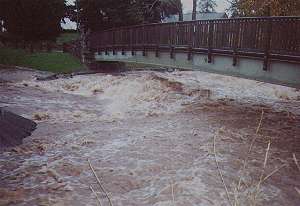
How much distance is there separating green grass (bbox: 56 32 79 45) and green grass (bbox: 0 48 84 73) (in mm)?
5516

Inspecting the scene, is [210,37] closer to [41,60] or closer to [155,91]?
[155,91]

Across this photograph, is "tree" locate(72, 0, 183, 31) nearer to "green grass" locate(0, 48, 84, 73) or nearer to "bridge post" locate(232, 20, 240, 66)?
"green grass" locate(0, 48, 84, 73)

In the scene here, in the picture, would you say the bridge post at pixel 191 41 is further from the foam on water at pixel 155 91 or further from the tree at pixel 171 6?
the tree at pixel 171 6

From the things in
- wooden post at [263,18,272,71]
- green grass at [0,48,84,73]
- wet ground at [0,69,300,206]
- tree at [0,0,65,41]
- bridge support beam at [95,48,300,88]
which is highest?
tree at [0,0,65,41]

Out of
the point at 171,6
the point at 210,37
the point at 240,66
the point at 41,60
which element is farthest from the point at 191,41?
the point at 171,6

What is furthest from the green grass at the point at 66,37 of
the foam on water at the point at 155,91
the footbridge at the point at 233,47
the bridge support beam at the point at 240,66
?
the bridge support beam at the point at 240,66

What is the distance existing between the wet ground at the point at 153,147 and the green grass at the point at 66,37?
18.7 m

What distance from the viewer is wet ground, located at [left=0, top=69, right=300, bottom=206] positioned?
8.65 m

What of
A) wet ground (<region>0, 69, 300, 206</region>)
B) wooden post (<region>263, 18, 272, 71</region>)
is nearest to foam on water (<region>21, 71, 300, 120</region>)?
wet ground (<region>0, 69, 300, 206</region>)

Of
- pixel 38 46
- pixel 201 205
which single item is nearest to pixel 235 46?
pixel 201 205

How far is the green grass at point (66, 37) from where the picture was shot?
139 ft

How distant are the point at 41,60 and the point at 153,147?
81.4 feet

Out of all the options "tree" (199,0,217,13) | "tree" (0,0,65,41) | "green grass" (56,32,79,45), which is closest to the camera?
"tree" (0,0,65,41)

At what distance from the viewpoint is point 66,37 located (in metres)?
45.0
